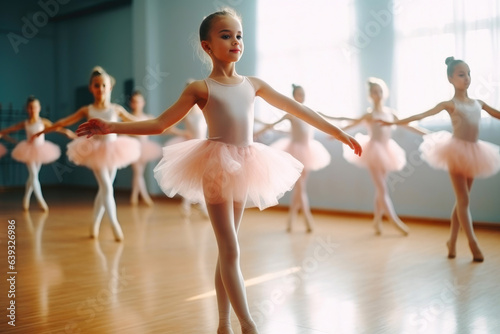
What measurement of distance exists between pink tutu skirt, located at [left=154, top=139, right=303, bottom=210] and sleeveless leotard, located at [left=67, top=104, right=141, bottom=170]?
2.24 metres

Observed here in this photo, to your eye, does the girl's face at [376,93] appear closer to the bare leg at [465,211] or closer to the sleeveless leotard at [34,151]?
the bare leg at [465,211]

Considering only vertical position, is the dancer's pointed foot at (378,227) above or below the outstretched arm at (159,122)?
below

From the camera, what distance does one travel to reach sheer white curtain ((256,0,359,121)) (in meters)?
6.04

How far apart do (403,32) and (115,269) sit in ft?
12.3

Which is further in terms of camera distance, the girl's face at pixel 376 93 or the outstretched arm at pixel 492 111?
the girl's face at pixel 376 93

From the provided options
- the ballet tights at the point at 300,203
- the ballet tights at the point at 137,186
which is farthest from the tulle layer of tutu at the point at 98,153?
the ballet tights at the point at 137,186

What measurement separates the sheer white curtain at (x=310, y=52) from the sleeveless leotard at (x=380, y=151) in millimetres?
1104

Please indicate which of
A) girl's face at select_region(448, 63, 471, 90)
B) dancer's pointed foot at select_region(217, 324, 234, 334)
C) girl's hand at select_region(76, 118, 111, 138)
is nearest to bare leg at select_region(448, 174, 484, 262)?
girl's face at select_region(448, 63, 471, 90)

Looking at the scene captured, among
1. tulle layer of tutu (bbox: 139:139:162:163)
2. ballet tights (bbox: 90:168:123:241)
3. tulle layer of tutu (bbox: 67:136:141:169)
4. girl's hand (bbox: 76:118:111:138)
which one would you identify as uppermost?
girl's hand (bbox: 76:118:111:138)

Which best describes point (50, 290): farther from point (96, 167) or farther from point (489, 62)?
point (489, 62)

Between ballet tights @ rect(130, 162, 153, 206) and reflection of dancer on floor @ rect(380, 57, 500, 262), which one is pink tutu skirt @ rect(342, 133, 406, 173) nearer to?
reflection of dancer on floor @ rect(380, 57, 500, 262)

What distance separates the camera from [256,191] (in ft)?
7.09

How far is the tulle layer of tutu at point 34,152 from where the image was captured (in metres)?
6.49

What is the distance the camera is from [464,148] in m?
3.61
